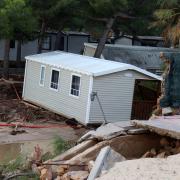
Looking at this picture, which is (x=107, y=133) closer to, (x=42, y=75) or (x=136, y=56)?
(x=42, y=75)

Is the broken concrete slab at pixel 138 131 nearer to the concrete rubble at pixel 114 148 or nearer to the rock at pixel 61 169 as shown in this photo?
the concrete rubble at pixel 114 148

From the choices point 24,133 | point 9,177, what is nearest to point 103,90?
point 24,133

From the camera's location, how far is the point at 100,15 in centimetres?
2958

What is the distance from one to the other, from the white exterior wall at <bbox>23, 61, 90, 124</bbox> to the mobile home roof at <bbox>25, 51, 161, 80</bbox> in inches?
11.3

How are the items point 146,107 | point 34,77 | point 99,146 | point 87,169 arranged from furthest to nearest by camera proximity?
1. point 34,77
2. point 146,107
3. point 99,146
4. point 87,169

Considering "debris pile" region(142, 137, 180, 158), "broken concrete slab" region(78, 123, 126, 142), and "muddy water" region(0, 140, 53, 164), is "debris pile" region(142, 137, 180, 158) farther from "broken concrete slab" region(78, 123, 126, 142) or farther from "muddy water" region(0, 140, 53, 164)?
"muddy water" region(0, 140, 53, 164)

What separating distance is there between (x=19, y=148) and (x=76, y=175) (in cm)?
856

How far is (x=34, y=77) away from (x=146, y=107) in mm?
6847

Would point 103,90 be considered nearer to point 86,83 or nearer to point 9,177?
point 86,83

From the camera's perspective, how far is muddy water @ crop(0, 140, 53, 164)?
55.6 feet

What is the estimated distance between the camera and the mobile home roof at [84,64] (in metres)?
21.7

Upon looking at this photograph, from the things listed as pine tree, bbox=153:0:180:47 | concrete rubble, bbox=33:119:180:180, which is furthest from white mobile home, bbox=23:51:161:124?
concrete rubble, bbox=33:119:180:180

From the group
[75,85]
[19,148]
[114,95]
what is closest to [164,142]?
[19,148]

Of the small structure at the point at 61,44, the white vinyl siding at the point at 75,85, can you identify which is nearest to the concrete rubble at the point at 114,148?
the white vinyl siding at the point at 75,85
